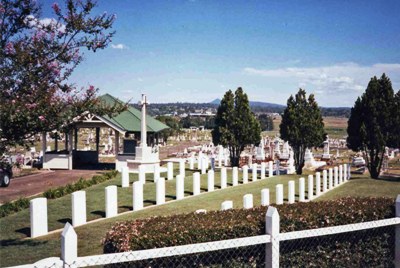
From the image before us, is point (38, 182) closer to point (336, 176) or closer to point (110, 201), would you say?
point (110, 201)

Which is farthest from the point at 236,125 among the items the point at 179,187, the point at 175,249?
the point at 175,249

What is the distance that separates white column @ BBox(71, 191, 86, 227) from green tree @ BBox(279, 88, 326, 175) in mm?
17308

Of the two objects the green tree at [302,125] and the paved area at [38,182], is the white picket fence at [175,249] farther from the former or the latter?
the green tree at [302,125]

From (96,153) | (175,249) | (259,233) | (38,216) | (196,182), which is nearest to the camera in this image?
(175,249)

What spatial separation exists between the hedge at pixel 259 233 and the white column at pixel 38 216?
157 inches

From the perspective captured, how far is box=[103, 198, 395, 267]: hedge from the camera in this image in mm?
6124

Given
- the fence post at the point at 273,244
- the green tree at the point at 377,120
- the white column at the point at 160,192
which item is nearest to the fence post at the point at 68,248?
the fence post at the point at 273,244

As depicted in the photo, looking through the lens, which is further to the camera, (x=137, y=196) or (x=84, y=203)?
(x=137, y=196)

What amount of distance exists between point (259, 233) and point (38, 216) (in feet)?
19.2

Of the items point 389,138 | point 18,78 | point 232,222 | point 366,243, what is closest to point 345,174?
point 389,138

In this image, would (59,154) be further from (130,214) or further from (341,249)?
(341,249)

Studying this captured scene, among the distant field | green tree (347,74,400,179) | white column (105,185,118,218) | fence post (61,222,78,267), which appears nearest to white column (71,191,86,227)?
white column (105,185,118,218)

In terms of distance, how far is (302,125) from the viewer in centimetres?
2594

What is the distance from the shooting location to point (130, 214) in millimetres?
12438
